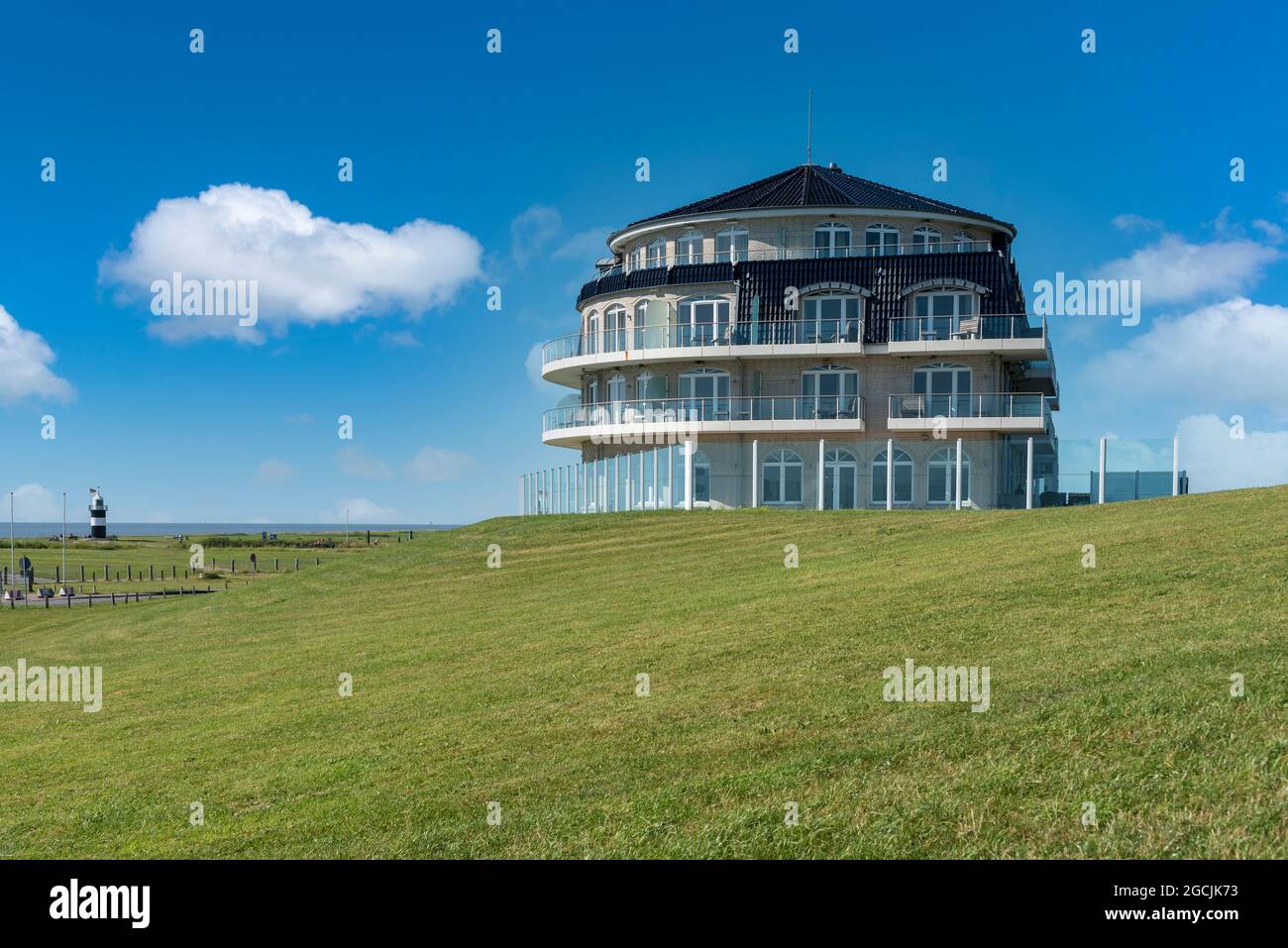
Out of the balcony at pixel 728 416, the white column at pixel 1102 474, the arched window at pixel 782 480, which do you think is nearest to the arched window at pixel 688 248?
the balcony at pixel 728 416

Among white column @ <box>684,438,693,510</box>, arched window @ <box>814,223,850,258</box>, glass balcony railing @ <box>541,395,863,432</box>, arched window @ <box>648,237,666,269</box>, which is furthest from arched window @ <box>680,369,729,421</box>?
arched window @ <box>814,223,850,258</box>

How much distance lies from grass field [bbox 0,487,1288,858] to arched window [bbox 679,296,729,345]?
880 inches

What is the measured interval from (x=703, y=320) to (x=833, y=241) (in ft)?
22.9

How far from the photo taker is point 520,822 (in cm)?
799

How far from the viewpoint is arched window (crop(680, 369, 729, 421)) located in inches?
1699

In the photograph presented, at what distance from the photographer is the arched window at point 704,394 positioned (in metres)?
43.2

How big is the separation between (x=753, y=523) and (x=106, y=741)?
19735mm

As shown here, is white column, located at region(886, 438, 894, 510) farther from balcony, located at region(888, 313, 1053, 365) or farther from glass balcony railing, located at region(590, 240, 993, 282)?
glass balcony railing, located at region(590, 240, 993, 282)

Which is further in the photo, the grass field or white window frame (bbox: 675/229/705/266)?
white window frame (bbox: 675/229/705/266)

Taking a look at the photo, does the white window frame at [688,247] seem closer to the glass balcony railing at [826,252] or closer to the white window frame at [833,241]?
the glass balcony railing at [826,252]

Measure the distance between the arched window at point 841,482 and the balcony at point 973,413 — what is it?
2922 millimetres

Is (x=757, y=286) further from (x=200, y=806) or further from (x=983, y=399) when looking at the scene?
(x=200, y=806)

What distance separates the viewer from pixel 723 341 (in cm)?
4384

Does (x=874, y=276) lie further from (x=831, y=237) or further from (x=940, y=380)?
(x=940, y=380)
